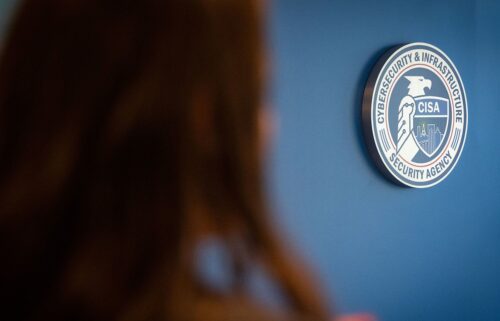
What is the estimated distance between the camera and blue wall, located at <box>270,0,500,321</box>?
179cm

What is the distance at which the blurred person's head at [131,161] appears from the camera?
46 centimetres

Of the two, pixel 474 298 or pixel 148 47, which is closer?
pixel 148 47

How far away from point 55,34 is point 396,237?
1.72 metres

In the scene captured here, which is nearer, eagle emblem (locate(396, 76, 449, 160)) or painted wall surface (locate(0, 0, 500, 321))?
painted wall surface (locate(0, 0, 500, 321))

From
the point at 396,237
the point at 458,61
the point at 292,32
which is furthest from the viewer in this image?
the point at 458,61

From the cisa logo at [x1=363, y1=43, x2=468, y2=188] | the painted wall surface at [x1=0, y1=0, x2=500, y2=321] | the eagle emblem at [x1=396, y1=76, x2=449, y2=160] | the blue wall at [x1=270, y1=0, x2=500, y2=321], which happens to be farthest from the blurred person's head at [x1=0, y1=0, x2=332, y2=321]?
the eagle emblem at [x1=396, y1=76, x2=449, y2=160]

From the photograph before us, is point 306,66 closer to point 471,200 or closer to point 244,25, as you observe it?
point 471,200

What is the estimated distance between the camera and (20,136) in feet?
1.61

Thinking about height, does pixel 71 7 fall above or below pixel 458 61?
below

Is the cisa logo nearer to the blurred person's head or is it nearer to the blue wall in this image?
the blue wall

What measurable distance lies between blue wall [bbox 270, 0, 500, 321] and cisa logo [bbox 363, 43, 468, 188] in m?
0.04

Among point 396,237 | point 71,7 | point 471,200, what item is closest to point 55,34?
point 71,7

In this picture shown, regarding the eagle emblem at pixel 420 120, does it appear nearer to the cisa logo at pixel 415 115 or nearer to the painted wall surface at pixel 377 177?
the cisa logo at pixel 415 115

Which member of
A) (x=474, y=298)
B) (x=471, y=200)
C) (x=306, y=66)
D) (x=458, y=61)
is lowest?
(x=474, y=298)
